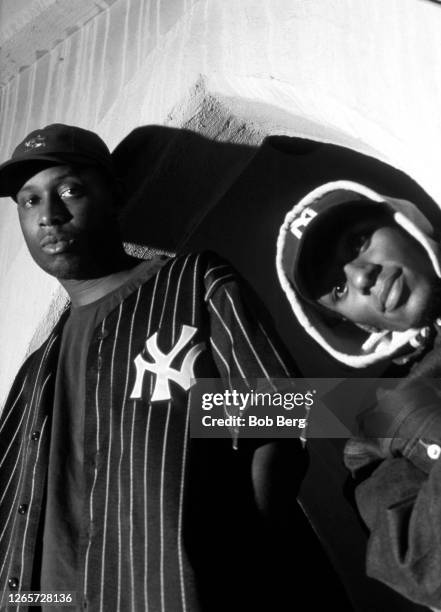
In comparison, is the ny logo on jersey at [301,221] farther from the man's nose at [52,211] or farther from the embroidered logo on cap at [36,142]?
the embroidered logo on cap at [36,142]

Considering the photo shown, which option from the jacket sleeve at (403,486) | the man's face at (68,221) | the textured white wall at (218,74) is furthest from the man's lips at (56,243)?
the jacket sleeve at (403,486)

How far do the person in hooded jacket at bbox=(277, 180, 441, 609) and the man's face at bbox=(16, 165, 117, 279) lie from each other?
425mm

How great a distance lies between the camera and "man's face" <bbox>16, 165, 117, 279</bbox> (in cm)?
156

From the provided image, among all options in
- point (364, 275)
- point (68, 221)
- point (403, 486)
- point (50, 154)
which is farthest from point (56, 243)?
point (403, 486)

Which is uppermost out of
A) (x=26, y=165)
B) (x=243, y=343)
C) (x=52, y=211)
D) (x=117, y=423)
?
(x=26, y=165)

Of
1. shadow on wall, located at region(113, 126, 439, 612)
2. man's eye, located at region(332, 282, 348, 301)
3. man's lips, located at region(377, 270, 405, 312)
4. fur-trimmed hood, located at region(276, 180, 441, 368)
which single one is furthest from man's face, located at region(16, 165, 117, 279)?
man's lips, located at region(377, 270, 405, 312)

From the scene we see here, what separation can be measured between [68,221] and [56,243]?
5 centimetres

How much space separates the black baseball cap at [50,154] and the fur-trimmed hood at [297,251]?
510 mm

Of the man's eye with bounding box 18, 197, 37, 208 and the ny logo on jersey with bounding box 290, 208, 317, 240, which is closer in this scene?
the ny logo on jersey with bounding box 290, 208, 317, 240

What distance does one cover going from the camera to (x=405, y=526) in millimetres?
1103

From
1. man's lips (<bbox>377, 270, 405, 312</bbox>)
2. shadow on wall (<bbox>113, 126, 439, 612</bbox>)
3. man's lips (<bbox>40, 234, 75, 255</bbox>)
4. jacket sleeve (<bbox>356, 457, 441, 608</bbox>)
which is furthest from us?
shadow on wall (<bbox>113, 126, 439, 612</bbox>)

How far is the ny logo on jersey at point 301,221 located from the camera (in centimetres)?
128

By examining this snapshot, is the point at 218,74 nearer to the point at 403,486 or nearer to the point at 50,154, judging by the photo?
the point at 50,154

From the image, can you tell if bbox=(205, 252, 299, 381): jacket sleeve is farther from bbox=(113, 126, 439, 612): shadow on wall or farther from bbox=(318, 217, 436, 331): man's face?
bbox=(113, 126, 439, 612): shadow on wall
